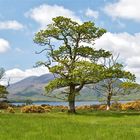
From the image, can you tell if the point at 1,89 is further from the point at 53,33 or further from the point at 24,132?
the point at 24,132

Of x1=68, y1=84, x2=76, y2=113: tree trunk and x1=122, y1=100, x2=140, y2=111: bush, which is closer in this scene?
x1=68, y1=84, x2=76, y2=113: tree trunk

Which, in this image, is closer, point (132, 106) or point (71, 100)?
point (71, 100)

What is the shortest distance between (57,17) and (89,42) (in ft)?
25.3

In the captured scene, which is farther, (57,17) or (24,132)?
(57,17)

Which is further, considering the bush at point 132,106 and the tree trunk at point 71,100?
the bush at point 132,106

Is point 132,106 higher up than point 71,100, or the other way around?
point 132,106

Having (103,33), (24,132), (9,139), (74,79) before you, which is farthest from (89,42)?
(9,139)

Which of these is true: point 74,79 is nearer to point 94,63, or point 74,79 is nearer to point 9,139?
point 94,63

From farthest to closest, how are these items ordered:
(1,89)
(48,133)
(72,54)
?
(1,89) < (72,54) < (48,133)

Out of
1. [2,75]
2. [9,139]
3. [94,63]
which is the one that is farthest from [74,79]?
[2,75]

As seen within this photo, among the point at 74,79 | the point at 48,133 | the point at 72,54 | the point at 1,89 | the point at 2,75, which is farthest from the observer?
the point at 2,75

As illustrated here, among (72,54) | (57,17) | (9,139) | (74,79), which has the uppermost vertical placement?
(57,17)

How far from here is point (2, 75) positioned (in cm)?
11769

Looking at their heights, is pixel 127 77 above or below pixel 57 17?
below
